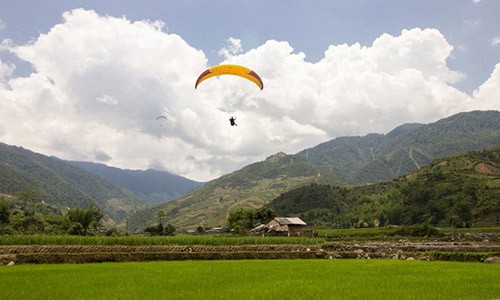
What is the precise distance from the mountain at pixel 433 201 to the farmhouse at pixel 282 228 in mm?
47241

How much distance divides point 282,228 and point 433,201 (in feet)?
247

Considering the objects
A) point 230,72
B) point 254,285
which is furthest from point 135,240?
point 254,285

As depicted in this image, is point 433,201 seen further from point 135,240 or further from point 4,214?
point 4,214

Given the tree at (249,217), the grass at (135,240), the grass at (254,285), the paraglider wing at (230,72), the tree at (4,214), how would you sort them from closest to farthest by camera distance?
the grass at (254,285)
the paraglider wing at (230,72)
the grass at (135,240)
the tree at (4,214)
the tree at (249,217)

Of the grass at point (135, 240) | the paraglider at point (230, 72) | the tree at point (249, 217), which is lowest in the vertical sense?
the grass at point (135, 240)

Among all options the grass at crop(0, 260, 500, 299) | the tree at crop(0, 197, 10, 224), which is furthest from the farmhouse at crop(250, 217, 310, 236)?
the grass at crop(0, 260, 500, 299)

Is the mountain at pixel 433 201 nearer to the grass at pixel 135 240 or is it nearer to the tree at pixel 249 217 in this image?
the tree at pixel 249 217

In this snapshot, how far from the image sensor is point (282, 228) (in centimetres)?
8688

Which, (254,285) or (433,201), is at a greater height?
(433,201)

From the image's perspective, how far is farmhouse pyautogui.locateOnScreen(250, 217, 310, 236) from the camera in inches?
3371

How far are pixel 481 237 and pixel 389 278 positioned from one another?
2430 inches

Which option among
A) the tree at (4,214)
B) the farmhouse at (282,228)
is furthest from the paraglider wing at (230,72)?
the tree at (4,214)

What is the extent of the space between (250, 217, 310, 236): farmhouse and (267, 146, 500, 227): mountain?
47.2 m

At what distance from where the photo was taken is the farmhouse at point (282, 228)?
85625 millimetres
